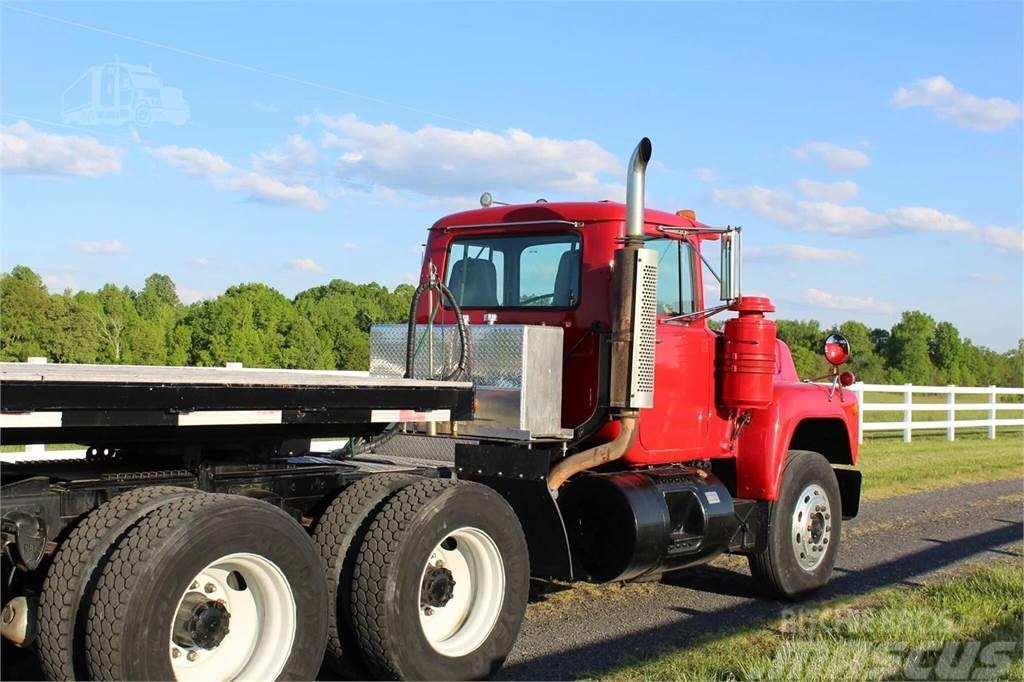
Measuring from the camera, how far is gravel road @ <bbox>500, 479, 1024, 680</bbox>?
6109 millimetres

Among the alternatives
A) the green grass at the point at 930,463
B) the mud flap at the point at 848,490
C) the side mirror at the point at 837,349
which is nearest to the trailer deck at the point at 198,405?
the side mirror at the point at 837,349

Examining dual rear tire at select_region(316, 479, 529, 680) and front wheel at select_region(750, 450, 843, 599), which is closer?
dual rear tire at select_region(316, 479, 529, 680)

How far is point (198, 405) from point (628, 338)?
292cm

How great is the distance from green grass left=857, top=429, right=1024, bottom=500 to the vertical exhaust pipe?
24.9 feet

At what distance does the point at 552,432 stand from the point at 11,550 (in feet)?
10.5

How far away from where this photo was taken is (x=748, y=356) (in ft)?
24.1

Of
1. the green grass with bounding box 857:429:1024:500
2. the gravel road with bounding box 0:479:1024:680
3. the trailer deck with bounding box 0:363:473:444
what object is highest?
the trailer deck with bounding box 0:363:473:444

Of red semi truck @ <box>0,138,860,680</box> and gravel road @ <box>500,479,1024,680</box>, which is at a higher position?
red semi truck @ <box>0,138,860,680</box>

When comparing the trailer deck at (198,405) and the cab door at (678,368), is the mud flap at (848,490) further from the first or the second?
the trailer deck at (198,405)

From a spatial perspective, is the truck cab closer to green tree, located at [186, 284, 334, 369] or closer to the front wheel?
the front wheel

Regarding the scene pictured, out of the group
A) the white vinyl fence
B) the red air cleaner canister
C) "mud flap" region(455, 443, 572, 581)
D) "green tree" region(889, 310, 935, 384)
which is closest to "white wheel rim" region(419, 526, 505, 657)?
"mud flap" region(455, 443, 572, 581)

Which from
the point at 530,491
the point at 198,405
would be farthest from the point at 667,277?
the point at 198,405

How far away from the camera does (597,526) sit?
6676 mm

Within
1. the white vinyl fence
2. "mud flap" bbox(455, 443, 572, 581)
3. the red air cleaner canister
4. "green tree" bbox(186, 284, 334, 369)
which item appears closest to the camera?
"mud flap" bbox(455, 443, 572, 581)
